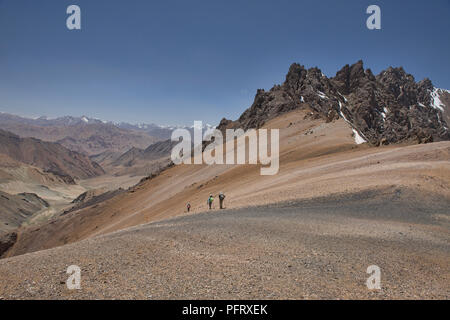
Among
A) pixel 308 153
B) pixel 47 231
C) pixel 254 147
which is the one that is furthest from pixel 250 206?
pixel 47 231

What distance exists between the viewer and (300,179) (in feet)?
64.0

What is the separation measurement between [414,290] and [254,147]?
37.6m

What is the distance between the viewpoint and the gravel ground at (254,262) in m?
5.56

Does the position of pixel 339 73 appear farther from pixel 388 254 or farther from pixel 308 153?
pixel 388 254

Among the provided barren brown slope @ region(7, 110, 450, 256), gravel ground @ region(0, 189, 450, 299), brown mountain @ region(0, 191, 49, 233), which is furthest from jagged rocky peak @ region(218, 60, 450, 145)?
brown mountain @ region(0, 191, 49, 233)

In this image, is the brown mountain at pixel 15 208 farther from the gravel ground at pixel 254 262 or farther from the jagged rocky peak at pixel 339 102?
the gravel ground at pixel 254 262

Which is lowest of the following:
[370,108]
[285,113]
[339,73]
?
[285,113]

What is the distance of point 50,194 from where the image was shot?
118938mm

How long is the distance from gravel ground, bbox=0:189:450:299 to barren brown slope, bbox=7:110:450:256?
432 centimetres

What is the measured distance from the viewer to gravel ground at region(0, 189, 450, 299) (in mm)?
5562

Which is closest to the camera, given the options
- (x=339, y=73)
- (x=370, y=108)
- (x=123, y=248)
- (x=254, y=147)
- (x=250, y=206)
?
(x=123, y=248)

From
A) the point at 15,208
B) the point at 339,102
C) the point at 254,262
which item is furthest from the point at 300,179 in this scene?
the point at 15,208

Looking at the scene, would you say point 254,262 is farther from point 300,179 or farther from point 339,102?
point 339,102

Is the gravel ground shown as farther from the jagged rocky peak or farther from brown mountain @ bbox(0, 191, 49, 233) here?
brown mountain @ bbox(0, 191, 49, 233)
